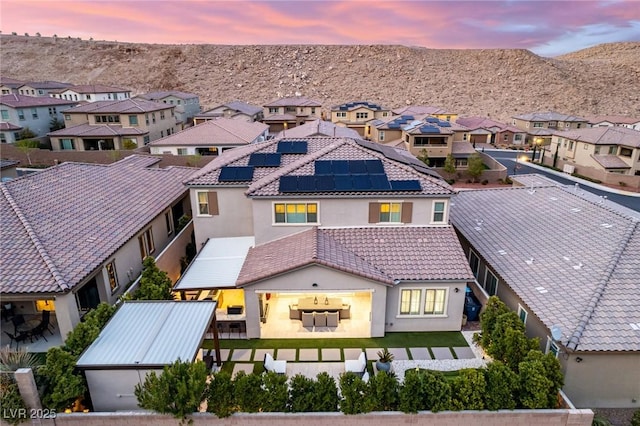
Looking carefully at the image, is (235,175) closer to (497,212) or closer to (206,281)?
(206,281)

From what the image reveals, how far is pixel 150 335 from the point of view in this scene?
44.2ft

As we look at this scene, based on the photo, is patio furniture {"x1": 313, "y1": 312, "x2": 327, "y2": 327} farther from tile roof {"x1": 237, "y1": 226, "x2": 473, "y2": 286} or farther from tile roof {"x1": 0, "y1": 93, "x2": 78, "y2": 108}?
tile roof {"x1": 0, "y1": 93, "x2": 78, "y2": 108}

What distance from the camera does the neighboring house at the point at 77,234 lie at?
14289 millimetres

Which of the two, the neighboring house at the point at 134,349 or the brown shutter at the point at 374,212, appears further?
the brown shutter at the point at 374,212

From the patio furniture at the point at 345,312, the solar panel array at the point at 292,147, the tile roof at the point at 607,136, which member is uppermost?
the solar panel array at the point at 292,147

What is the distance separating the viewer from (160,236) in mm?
23469

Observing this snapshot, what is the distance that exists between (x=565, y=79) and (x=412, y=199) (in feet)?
411

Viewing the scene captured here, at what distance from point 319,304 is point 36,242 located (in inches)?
481

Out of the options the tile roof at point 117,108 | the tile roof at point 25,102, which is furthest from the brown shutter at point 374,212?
the tile roof at point 25,102

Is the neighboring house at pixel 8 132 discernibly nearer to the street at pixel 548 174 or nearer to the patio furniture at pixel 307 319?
the patio furniture at pixel 307 319

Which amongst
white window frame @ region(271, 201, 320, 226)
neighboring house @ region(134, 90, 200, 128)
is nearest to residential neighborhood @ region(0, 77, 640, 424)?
white window frame @ region(271, 201, 320, 226)

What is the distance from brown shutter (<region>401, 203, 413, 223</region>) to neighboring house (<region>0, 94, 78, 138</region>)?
48.1 metres

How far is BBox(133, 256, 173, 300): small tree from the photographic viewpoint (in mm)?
16266

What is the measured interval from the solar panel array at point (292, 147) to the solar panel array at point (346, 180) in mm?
3717
